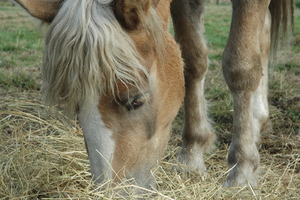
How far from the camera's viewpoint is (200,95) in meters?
3.08

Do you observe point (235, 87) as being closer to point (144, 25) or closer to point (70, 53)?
point (144, 25)

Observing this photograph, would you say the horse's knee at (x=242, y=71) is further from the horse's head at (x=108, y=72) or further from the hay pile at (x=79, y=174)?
the horse's head at (x=108, y=72)

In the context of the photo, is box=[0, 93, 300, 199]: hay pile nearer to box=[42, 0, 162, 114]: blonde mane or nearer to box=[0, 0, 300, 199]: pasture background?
box=[0, 0, 300, 199]: pasture background

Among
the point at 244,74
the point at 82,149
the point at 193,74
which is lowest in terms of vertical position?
the point at 82,149

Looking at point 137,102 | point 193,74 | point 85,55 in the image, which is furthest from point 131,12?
point 193,74

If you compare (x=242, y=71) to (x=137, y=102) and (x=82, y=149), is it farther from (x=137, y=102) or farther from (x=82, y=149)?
(x=82, y=149)

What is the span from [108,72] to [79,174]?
2.66ft

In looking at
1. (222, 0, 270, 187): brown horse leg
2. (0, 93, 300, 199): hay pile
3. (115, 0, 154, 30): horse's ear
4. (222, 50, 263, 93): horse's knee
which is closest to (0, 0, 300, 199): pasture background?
(0, 93, 300, 199): hay pile

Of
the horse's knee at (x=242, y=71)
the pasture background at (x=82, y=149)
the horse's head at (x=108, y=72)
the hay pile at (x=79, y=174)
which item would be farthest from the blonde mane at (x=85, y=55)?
the horse's knee at (x=242, y=71)

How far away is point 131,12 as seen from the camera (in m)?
1.82

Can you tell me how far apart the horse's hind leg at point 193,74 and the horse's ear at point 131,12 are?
3.44 feet

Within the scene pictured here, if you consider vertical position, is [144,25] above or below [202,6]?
above

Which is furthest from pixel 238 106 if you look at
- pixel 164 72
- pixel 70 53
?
pixel 70 53

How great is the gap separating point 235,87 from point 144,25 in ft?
3.30
